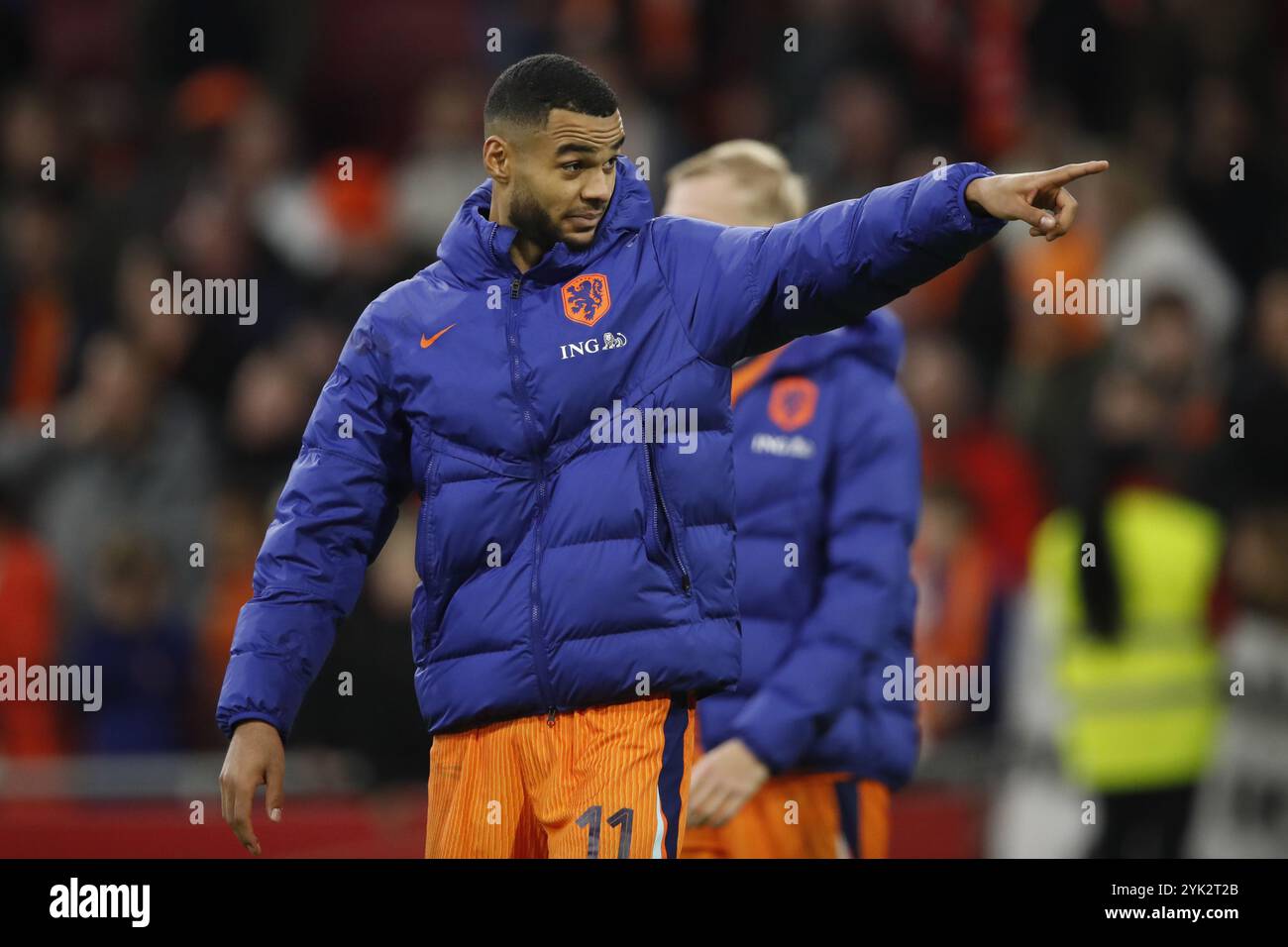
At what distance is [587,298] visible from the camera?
4262 millimetres

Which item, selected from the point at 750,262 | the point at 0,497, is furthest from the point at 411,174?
the point at 750,262

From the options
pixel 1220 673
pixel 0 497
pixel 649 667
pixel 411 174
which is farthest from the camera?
pixel 411 174

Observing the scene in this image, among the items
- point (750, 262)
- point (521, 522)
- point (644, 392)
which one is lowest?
point (521, 522)

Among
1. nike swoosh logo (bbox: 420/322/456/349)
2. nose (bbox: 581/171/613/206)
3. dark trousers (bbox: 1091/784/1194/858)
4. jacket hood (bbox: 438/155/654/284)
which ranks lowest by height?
dark trousers (bbox: 1091/784/1194/858)

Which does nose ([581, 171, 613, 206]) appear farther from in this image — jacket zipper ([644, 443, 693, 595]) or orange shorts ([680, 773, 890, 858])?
orange shorts ([680, 773, 890, 858])

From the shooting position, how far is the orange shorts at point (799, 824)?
5.38 metres

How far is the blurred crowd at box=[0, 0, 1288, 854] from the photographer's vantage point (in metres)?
8.03

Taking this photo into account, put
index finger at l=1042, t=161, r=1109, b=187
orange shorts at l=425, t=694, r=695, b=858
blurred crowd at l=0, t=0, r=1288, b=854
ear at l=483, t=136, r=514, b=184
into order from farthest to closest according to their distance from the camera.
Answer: blurred crowd at l=0, t=0, r=1288, b=854 → ear at l=483, t=136, r=514, b=184 → orange shorts at l=425, t=694, r=695, b=858 → index finger at l=1042, t=161, r=1109, b=187

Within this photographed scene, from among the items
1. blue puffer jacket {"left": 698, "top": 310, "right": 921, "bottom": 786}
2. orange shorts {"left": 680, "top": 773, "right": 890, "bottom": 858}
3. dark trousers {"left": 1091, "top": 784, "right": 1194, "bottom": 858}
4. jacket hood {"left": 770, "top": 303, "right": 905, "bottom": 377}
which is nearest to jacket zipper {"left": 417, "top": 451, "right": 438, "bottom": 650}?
blue puffer jacket {"left": 698, "top": 310, "right": 921, "bottom": 786}

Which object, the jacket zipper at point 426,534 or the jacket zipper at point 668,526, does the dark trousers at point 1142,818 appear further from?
the jacket zipper at point 426,534

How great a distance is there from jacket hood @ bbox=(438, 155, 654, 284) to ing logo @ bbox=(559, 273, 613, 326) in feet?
0.10

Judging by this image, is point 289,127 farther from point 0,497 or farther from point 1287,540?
point 1287,540
